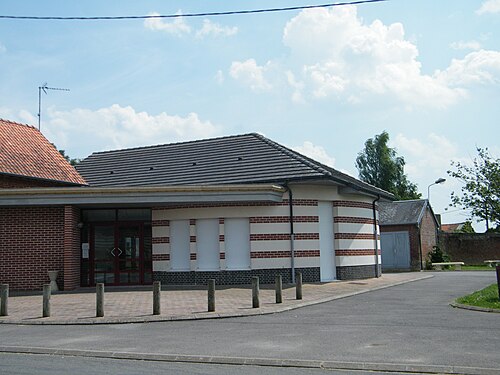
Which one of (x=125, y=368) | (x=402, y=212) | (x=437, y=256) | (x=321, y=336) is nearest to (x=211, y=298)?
(x=321, y=336)

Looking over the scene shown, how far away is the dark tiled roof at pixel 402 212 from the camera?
38.2m

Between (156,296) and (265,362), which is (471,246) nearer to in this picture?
(156,296)

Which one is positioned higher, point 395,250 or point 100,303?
point 395,250

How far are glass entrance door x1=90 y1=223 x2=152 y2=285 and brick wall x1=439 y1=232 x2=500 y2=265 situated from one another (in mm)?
27902

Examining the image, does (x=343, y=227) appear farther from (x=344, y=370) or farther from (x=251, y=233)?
(x=344, y=370)

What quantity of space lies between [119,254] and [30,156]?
21.4 ft

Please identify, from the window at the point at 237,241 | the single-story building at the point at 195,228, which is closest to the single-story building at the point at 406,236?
the single-story building at the point at 195,228

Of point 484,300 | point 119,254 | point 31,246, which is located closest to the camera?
point 484,300

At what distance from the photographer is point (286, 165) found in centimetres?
2241

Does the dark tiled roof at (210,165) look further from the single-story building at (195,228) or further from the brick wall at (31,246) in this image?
the brick wall at (31,246)

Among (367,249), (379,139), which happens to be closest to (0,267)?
(367,249)

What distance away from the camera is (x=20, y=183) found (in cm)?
2258

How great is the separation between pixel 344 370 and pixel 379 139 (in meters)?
59.8

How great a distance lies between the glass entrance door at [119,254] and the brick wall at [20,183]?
3591mm
